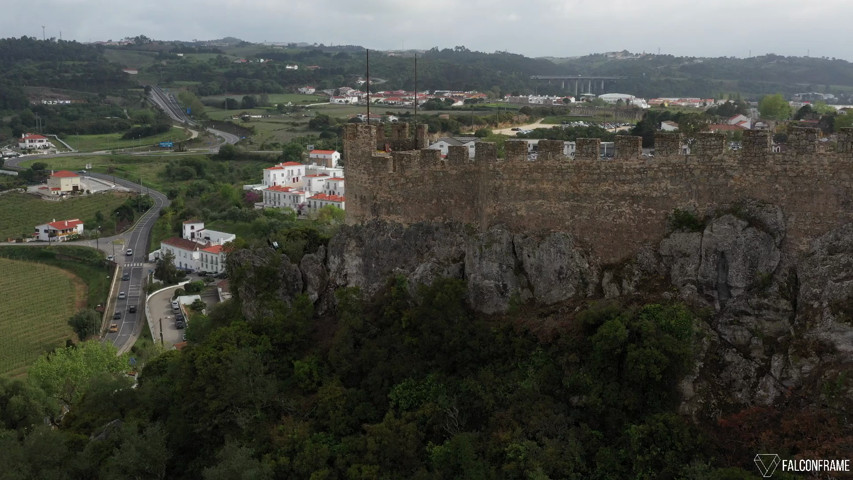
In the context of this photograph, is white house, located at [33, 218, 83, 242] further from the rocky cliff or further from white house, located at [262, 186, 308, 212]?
the rocky cliff

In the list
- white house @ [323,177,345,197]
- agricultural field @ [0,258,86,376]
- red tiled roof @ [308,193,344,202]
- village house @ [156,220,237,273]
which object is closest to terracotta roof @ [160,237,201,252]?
village house @ [156,220,237,273]

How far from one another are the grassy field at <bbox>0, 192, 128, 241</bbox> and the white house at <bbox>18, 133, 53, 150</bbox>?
3966 centimetres

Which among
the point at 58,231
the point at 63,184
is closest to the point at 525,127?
the point at 58,231

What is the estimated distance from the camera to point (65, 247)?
77625mm

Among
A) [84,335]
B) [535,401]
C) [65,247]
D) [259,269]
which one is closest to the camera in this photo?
[535,401]

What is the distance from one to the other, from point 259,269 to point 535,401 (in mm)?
11376

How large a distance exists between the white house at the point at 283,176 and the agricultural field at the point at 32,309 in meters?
24.5

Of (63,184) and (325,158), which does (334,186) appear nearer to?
(325,158)

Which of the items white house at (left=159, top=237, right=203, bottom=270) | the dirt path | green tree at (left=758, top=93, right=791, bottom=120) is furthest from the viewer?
white house at (left=159, top=237, right=203, bottom=270)

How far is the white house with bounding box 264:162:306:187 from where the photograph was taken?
8794 centimetres

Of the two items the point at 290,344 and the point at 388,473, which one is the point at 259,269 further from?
the point at 388,473

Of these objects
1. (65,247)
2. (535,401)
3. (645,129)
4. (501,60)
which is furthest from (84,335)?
(501,60)

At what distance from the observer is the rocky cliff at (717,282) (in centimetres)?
1739

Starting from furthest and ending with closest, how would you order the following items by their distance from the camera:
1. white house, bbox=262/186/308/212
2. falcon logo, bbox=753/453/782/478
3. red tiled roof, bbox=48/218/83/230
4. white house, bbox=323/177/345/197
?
white house, bbox=323/177/345/197, red tiled roof, bbox=48/218/83/230, white house, bbox=262/186/308/212, falcon logo, bbox=753/453/782/478
